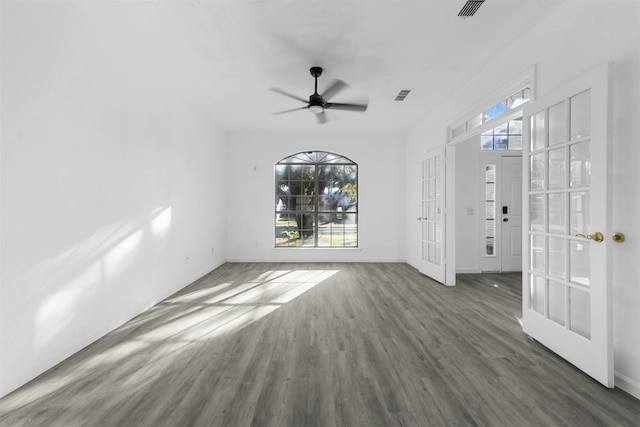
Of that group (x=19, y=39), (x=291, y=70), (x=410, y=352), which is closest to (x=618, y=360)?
(x=410, y=352)

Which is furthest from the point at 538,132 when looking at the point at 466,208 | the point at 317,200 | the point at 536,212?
the point at 317,200

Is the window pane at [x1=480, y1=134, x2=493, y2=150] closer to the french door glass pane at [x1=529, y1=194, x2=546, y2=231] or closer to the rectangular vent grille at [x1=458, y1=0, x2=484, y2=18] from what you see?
the french door glass pane at [x1=529, y1=194, x2=546, y2=231]

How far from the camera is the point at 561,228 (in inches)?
Answer: 86.1

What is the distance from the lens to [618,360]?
1.85 metres

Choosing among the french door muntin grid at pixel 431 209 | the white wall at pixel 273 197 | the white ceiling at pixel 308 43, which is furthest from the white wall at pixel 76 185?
the french door muntin grid at pixel 431 209

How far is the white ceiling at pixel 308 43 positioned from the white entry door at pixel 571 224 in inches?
37.9

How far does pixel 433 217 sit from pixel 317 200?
263cm

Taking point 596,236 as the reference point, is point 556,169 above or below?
above

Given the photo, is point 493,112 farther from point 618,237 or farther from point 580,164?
point 618,237

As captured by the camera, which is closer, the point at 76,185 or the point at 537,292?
the point at 76,185

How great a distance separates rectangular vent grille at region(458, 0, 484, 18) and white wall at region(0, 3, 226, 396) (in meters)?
2.95

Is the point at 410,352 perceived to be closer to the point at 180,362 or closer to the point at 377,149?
the point at 180,362

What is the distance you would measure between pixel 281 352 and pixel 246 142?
4.92 metres

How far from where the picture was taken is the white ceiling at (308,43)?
2.33 m
